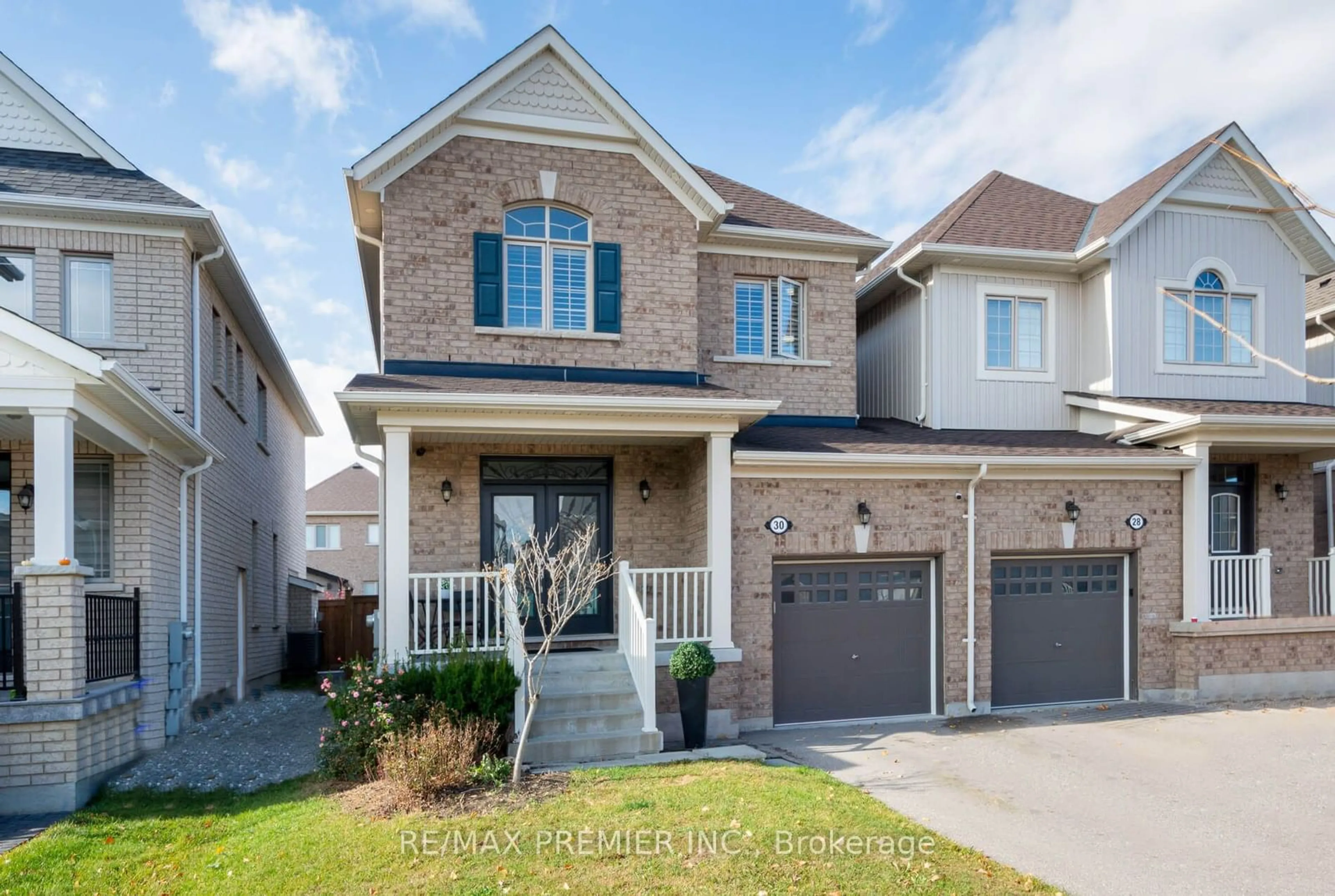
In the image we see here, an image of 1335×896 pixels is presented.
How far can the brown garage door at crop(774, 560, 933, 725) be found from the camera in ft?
34.6

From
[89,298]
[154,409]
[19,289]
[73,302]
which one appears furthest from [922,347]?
[19,289]

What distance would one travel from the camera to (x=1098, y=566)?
38.2 ft

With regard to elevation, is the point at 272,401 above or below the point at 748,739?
above

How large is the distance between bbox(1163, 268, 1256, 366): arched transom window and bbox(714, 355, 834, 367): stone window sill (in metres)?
5.43

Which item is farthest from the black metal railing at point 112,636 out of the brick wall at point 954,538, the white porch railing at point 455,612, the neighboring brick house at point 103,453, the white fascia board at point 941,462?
the white fascia board at point 941,462

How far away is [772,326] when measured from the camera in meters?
12.3

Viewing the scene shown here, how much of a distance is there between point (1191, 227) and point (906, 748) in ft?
31.3

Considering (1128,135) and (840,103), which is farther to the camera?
(840,103)

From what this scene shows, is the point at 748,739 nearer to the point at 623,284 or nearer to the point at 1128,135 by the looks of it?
the point at 623,284

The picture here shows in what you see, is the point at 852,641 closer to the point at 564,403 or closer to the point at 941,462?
the point at 941,462

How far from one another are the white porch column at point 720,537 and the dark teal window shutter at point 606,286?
2.10m

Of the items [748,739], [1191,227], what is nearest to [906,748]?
[748,739]

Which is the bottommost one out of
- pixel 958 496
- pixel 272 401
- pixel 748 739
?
pixel 748 739

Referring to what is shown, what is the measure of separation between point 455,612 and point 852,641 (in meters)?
4.89
